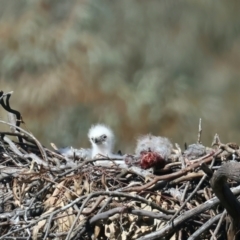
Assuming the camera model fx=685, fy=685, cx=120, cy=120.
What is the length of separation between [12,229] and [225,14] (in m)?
3.36

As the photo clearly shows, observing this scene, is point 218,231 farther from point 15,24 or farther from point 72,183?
point 15,24

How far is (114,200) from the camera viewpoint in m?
2.94

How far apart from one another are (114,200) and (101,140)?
128 cm

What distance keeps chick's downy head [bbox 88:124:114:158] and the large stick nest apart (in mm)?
742

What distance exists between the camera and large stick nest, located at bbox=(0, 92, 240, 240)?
2811 millimetres

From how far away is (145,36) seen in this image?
19.6 feet

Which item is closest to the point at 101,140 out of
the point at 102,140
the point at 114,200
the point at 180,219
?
the point at 102,140

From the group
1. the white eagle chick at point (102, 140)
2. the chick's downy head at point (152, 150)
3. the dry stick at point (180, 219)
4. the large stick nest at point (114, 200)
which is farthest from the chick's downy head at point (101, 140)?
the dry stick at point (180, 219)

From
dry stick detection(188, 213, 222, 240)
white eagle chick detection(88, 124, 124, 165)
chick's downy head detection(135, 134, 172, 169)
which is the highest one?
white eagle chick detection(88, 124, 124, 165)

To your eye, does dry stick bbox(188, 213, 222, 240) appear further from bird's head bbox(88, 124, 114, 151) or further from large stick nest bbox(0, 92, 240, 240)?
bird's head bbox(88, 124, 114, 151)

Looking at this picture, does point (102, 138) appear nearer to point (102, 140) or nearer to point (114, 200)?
point (102, 140)

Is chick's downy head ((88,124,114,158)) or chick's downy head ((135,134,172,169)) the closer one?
chick's downy head ((135,134,172,169))

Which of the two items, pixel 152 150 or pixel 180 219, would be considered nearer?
pixel 180 219

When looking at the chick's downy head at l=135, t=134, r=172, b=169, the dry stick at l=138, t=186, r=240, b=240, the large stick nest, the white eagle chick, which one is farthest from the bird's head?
the dry stick at l=138, t=186, r=240, b=240
